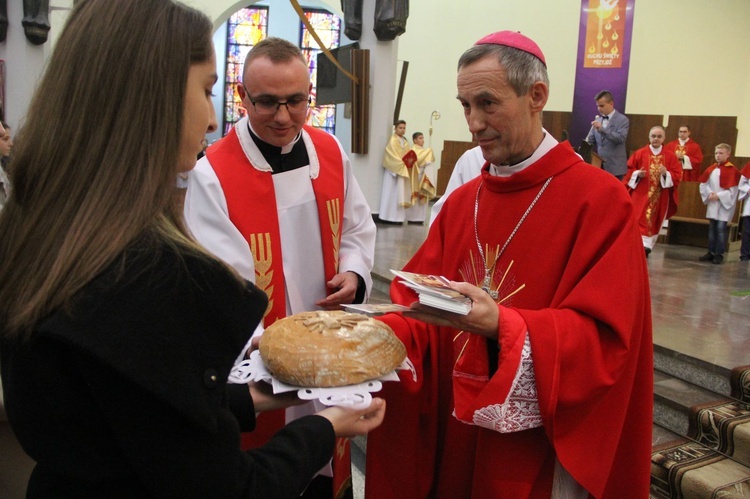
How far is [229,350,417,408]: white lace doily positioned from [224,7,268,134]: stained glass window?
Answer: 1922 centimetres

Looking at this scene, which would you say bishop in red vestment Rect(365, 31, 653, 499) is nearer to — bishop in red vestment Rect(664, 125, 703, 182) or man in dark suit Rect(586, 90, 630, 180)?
man in dark suit Rect(586, 90, 630, 180)

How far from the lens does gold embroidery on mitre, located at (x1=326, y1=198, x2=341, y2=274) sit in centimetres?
260

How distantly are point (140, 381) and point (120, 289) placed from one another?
131 mm

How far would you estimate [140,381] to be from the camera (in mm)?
874

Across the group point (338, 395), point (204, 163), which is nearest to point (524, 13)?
point (204, 163)

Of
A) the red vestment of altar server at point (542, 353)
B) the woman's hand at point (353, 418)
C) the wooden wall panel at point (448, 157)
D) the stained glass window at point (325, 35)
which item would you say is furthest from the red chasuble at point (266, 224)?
the stained glass window at point (325, 35)

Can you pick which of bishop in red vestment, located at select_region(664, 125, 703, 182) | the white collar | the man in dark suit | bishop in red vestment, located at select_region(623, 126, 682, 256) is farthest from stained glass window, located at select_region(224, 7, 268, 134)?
the white collar

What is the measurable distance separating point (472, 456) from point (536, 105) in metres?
1.04

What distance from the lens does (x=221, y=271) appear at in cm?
99

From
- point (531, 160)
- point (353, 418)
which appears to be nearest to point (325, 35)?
point (531, 160)

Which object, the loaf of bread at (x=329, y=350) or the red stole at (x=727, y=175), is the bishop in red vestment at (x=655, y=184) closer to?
the red stole at (x=727, y=175)

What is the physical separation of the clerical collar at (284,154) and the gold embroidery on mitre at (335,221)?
0.19 m

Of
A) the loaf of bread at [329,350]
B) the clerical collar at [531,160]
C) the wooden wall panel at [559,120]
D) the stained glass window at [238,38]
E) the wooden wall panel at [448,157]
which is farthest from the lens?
the stained glass window at [238,38]

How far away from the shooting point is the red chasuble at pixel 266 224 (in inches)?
95.0
